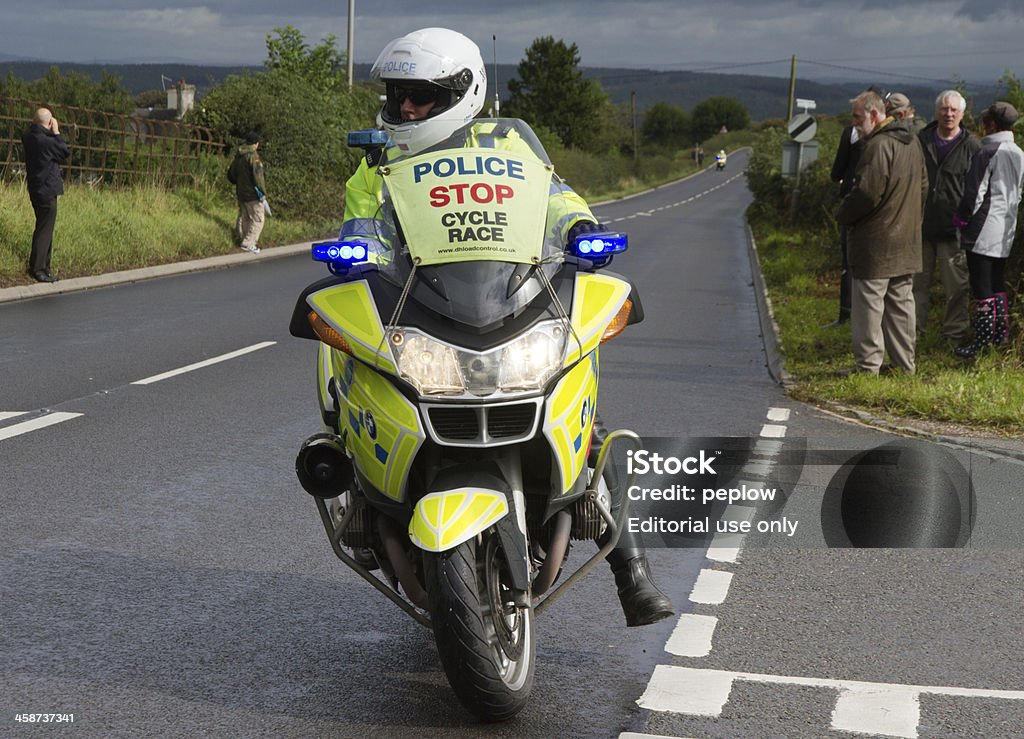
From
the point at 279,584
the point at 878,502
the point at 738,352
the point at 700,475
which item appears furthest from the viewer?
the point at 738,352

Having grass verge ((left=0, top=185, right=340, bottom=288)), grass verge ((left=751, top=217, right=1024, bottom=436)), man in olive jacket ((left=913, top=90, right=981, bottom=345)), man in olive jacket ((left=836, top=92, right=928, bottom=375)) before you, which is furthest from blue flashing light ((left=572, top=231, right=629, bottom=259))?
grass verge ((left=0, top=185, right=340, bottom=288))

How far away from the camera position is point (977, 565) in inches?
236

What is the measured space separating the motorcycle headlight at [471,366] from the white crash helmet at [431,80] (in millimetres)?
856

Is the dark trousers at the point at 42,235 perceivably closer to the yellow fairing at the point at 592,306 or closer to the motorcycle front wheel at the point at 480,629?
the yellow fairing at the point at 592,306

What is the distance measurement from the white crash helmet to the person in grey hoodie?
7.51 metres

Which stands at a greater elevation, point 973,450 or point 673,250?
point 973,450

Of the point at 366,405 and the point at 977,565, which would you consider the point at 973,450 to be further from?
the point at 366,405

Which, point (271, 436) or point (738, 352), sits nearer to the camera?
point (271, 436)

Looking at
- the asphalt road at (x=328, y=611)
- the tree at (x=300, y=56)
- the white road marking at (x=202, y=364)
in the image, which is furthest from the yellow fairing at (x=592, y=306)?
the tree at (x=300, y=56)

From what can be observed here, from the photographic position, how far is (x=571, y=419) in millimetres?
3980

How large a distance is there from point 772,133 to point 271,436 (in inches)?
1406

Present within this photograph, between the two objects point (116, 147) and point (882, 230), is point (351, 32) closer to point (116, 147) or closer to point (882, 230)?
point (116, 147)

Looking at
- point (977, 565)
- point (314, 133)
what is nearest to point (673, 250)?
point (314, 133)

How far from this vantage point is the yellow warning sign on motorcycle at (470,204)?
3926 mm
